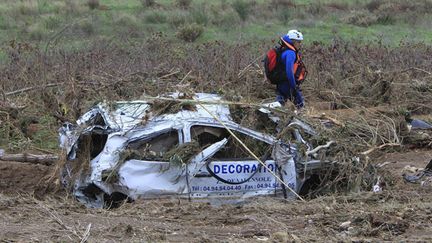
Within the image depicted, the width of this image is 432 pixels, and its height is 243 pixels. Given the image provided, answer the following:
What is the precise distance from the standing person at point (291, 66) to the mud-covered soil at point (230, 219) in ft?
10.4

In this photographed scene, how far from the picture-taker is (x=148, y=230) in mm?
6125

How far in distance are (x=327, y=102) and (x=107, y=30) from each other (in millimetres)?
13963

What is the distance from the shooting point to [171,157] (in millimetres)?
7637

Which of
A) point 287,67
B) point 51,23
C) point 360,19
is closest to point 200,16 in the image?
point 51,23

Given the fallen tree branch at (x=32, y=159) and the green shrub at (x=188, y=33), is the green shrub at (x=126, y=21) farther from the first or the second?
the fallen tree branch at (x=32, y=159)

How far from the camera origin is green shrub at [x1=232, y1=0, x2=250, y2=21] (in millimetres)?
30828

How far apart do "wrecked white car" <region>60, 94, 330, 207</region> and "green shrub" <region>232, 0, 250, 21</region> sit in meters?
22.8

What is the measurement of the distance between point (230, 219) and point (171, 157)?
1.26m

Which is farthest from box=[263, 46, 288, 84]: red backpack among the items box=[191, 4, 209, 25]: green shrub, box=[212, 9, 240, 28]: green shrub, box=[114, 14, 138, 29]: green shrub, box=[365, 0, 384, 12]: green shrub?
box=[365, 0, 384, 12]: green shrub

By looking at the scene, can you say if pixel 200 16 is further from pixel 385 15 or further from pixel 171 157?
pixel 171 157

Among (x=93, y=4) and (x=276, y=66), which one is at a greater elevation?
(x=276, y=66)

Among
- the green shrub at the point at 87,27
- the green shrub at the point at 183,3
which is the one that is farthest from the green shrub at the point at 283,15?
the green shrub at the point at 87,27

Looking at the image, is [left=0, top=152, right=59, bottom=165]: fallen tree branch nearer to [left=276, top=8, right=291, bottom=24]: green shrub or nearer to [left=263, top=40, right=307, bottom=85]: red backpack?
[left=263, top=40, right=307, bottom=85]: red backpack

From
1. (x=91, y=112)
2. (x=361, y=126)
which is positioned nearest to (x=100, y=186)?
(x=91, y=112)
